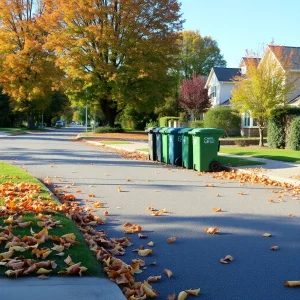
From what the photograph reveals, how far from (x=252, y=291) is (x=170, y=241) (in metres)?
1.84

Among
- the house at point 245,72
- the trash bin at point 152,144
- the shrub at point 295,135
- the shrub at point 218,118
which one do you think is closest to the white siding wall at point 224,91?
the house at point 245,72

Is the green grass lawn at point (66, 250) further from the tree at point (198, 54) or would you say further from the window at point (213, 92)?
the tree at point (198, 54)

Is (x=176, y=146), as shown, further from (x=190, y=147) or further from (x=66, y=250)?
(x=66, y=250)

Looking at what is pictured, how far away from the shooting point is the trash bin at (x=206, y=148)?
575 inches

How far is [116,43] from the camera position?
37.8 metres

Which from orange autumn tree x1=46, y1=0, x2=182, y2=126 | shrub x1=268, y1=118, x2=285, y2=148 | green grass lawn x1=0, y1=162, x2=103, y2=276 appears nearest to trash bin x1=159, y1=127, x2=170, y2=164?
shrub x1=268, y1=118, x2=285, y2=148

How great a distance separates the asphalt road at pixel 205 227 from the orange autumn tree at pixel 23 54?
37.9 meters

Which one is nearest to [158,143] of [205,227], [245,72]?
[205,227]

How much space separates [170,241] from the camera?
611 centimetres

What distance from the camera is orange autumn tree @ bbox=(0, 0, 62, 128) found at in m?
48.1

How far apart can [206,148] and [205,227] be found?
7.86m

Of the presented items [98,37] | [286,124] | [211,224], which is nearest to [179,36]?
[98,37]

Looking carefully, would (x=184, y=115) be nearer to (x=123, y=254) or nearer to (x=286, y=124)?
(x=286, y=124)

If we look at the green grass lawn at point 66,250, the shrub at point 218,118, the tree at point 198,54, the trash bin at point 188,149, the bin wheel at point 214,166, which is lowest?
the green grass lawn at point 66,250
